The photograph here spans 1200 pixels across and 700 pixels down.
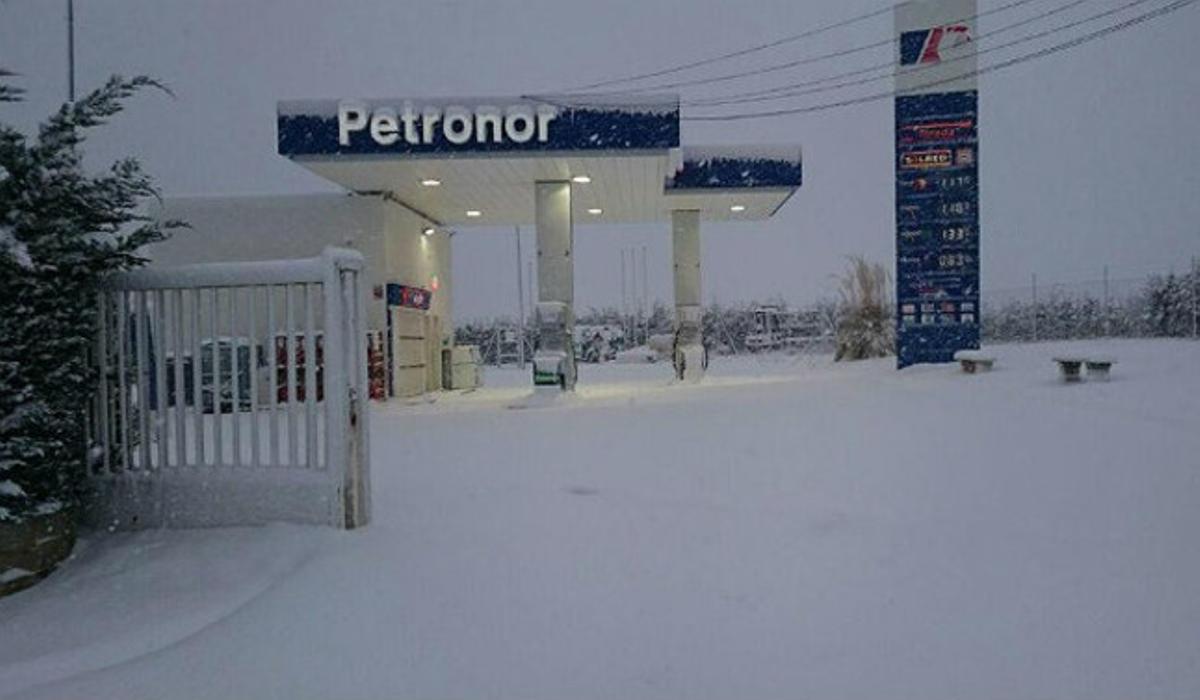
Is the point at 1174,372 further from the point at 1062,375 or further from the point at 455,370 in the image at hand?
the point at 455,370

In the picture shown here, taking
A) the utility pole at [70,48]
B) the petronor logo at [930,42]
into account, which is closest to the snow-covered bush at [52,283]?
the utility pole at [70,48]

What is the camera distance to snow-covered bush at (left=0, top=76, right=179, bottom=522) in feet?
15.0

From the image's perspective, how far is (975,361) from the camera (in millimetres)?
14148

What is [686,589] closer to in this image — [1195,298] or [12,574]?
[12,574]

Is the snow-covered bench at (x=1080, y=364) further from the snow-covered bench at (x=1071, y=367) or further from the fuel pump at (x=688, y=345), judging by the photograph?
the fuel pump at (x=688, y=345)

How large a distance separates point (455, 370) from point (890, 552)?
18506mm

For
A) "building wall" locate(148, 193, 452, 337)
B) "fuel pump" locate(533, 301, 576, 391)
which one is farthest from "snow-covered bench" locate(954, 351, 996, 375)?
"building wall" locate(148, 193, 452, 337)

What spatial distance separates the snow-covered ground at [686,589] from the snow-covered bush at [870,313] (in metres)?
15.1

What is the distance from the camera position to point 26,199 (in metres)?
4.76

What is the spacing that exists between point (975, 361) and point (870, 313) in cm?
821

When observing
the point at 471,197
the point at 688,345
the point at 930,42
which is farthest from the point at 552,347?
the point at 930,42

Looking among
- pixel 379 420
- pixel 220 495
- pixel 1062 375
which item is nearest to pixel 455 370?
pixel 379 420

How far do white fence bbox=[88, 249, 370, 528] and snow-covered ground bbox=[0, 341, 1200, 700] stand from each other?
192mm

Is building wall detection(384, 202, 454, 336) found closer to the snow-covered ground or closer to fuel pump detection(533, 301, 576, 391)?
fuel pump detection(533, 301, 576, 391)
